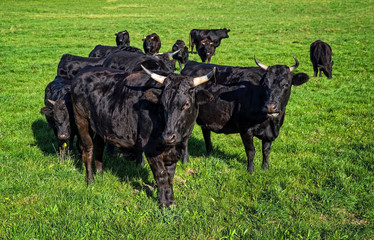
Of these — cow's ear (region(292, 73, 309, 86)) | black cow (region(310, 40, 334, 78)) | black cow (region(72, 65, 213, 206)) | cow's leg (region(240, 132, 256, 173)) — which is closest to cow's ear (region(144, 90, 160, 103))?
black cow (region(72, 65, 213, 206))

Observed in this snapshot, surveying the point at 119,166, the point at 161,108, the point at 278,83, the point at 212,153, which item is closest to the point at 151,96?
the point at 161,108

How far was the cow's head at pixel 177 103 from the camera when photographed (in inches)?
163

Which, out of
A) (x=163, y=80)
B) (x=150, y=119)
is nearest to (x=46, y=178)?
(x=150, y=119)

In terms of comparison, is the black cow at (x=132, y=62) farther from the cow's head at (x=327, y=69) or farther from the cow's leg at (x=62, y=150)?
the cow's head at (x=327, y=69)

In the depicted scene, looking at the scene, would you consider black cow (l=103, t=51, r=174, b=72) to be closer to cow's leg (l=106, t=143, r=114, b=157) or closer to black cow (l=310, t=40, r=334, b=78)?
cow's leg (l=106, t=143, r=114, b=157)

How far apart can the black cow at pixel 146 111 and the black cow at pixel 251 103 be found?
5.63 feet

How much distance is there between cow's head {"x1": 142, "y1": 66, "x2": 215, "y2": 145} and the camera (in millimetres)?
4152

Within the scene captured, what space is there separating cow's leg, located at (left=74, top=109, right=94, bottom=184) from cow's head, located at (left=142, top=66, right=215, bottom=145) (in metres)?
1.88

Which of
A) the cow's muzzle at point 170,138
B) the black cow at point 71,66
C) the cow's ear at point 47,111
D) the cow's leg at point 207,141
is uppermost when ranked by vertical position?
the cow's muzzle at point 170,138

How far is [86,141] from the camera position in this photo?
574 cm

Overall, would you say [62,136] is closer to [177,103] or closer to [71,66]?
[177,103]

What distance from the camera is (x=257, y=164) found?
6484 mm

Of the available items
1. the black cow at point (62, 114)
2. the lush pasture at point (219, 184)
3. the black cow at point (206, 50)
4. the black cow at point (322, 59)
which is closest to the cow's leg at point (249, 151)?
the lush pasture at point (219, 184)

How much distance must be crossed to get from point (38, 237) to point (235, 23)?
34300 mm
